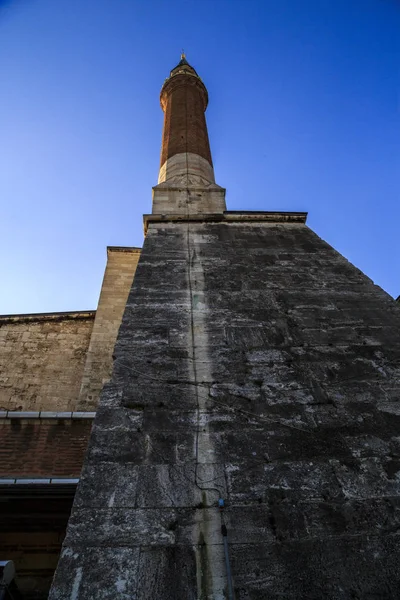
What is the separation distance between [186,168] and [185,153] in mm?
886

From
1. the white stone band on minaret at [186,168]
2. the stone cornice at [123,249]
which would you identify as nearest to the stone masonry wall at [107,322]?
the stone cornice at [123,249]

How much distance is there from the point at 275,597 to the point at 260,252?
4178mm

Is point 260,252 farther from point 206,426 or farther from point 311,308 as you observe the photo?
point 206,426

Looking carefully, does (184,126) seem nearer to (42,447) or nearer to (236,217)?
(236,217)

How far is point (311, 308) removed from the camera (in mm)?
4340

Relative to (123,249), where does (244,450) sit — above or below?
below

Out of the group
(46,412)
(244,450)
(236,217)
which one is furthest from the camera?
(236,217)

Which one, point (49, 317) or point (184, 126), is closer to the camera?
point (49, 317)

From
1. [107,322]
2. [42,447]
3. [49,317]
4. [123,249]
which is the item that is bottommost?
[42,447]

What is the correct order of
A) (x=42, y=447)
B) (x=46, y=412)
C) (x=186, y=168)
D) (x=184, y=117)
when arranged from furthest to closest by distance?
(x=184, y=117) → (x=186, y=168) → (x=46, y=412) → (x=42, y=447)

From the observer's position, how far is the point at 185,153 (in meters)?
9.79

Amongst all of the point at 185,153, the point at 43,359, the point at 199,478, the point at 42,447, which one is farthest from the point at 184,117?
the point at 199,478

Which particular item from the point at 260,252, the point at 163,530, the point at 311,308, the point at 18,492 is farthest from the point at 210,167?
the point at 163,530

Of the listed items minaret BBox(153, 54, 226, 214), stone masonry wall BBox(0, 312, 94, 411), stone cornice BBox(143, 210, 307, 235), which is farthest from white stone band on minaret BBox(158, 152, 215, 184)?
stone masonry wall BBox(0, 312, 94, 411)
